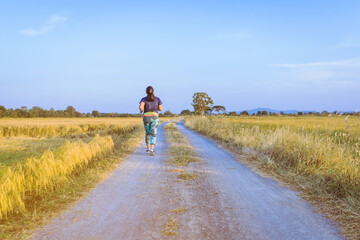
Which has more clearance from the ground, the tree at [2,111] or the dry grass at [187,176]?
the tree at [2,111]

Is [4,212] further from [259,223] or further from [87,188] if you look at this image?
[259,223]

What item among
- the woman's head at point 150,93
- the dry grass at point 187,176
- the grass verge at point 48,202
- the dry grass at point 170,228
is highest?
the woman's head at point 150,93

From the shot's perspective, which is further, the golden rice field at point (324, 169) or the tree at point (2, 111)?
the tree at point (2, 111)

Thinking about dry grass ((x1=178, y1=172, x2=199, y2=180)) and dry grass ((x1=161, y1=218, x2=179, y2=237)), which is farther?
dry grass ((x1=178, y1=172, x2=199, y2=180))

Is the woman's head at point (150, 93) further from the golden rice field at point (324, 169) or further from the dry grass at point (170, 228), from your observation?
the dry grass at point (170, 228)

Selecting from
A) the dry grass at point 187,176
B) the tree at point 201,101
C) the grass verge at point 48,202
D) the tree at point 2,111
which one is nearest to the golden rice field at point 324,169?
the dry grass at point 187,176

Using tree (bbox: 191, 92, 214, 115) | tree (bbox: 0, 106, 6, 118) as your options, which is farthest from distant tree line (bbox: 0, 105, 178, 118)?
tree (bbox: 191, 92, 214, 115)

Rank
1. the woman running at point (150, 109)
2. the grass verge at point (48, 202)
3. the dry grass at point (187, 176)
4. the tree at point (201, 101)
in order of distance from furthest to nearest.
A: 1. the tree at point (201, 101)
2. the woman running at point (150, 109)
3. the dry grass at point (187, 176)
4. the grass verge at point (48, 202)

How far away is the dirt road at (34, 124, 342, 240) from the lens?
3.12m

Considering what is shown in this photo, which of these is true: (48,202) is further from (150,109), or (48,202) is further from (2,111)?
(2,111)

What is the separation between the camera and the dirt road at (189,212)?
3125 millimetres

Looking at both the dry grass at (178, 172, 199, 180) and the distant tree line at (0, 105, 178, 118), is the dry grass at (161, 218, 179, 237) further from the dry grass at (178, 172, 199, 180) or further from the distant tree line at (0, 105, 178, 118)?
the distant tree line at (0, 105, 178, 118)

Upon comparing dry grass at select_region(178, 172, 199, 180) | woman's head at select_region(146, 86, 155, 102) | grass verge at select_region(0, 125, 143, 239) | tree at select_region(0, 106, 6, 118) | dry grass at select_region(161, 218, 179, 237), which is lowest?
dry grass at select_region(178, 172, 199, 180)

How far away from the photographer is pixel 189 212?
377 cm
